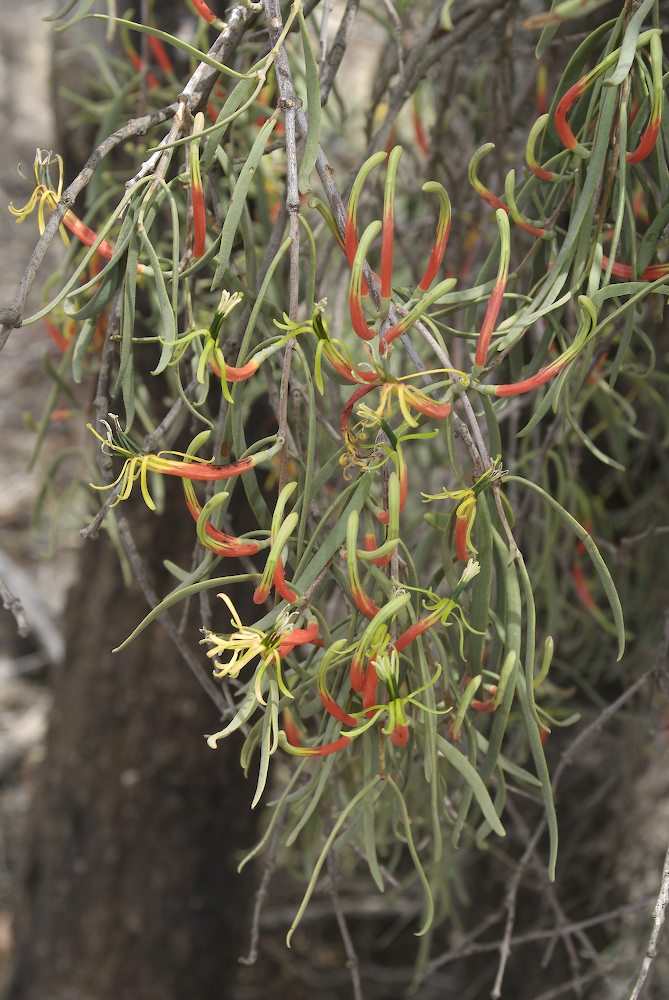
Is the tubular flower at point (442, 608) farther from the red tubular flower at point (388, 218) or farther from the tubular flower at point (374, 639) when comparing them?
the red tubular flower at point (388, 218)

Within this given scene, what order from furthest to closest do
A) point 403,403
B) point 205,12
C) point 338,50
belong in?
point 338,50, point 205,12, point 403,403

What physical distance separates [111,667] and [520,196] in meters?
0.94

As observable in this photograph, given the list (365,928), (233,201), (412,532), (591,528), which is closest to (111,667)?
(412,532)

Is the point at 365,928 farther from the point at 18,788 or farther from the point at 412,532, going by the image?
the point at 412,532

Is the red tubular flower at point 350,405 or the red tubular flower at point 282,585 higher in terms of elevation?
the red tubular flower at point 350,405

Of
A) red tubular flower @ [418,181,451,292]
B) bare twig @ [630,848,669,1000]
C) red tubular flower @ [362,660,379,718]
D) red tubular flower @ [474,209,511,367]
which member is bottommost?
bare twig @ [630,848,669,1000]

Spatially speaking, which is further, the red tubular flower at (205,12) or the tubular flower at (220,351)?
the red tubular flower at (205,12)

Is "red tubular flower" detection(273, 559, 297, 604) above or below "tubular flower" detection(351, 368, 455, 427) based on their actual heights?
below

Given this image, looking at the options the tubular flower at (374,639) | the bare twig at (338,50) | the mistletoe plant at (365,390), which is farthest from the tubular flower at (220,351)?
the bare twig at (338,50)

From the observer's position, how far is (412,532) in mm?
845

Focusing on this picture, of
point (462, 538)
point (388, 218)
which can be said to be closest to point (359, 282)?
point (388, 218)

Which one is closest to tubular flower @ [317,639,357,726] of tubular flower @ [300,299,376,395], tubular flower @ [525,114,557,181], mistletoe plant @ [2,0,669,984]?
mistletoe plant @ [2,0,669,984]

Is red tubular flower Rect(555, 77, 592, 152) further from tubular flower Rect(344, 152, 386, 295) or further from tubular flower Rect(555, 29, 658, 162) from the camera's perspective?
tubular flower Rect(344, 152, 386, 295)

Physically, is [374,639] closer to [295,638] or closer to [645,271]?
[295,638]
